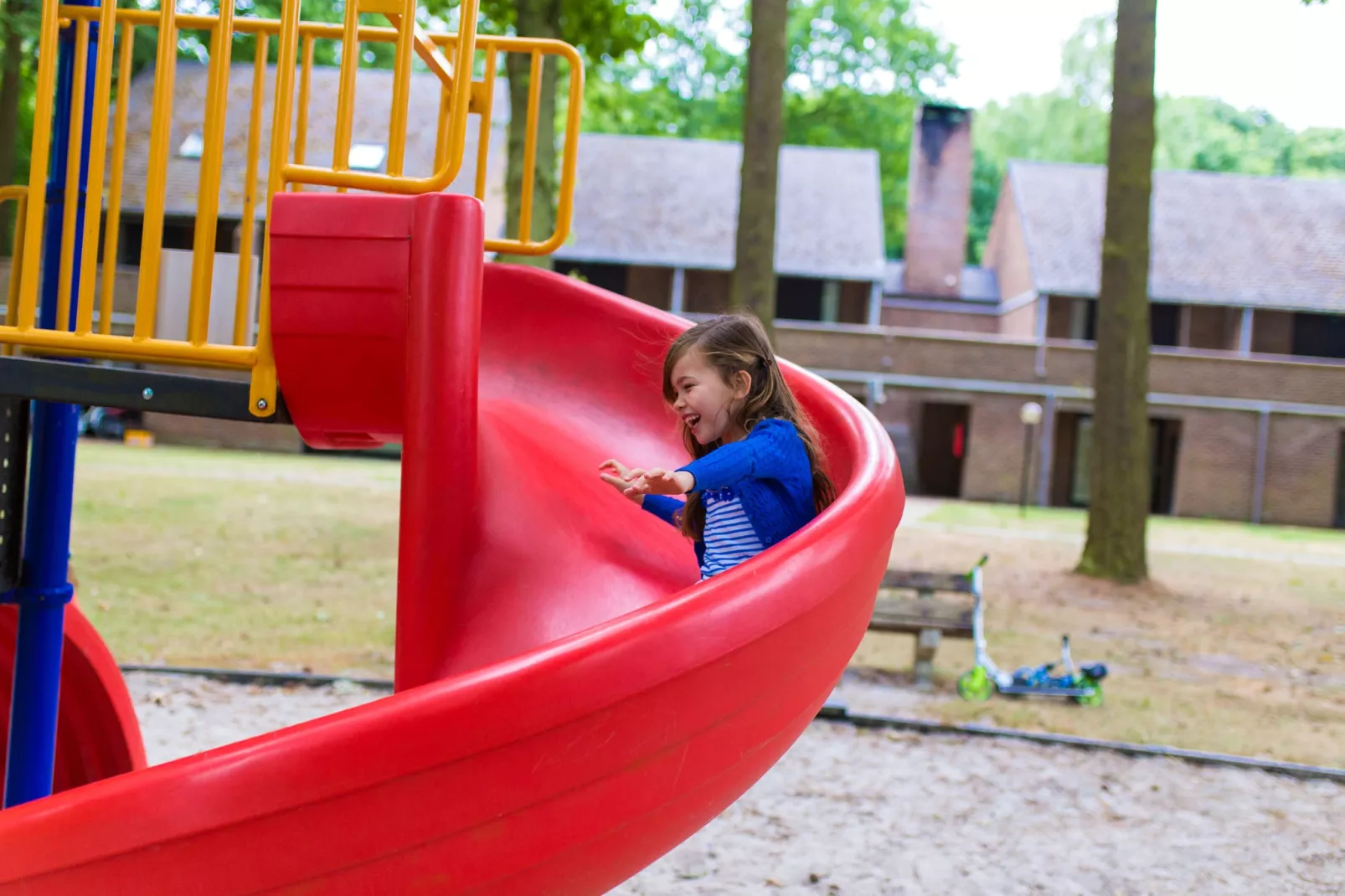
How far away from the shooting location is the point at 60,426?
3.01 metres

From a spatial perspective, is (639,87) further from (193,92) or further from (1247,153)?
(1247,153)

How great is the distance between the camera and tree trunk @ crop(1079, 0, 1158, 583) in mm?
10867

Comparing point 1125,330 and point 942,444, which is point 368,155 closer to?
point 942,444

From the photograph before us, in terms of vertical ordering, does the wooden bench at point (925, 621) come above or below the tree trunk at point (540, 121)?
below

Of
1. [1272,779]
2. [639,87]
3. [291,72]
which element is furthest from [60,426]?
[639,87]

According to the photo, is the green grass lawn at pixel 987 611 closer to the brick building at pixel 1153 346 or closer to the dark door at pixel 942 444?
the brick building at pixel 1153 346

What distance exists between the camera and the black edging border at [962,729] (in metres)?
5.08

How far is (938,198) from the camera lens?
3269cm

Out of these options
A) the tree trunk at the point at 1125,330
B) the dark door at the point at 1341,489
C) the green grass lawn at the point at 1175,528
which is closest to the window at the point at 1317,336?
the dark door at the point at 1341,489

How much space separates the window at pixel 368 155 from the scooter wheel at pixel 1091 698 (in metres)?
18.5

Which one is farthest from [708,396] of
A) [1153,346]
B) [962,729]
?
[1153,346]

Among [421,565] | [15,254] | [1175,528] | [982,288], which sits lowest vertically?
[1175,528]

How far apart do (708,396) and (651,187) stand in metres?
28.2

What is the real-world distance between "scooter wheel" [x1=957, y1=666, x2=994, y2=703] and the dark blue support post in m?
4.56
